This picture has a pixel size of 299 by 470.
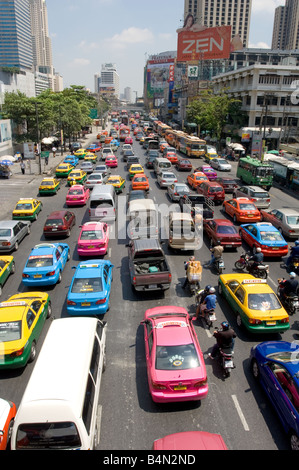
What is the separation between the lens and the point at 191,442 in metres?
6.25

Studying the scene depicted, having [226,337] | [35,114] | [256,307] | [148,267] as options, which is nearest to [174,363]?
[226,337]

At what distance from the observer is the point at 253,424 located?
855 cm

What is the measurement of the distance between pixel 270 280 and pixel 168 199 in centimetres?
1432

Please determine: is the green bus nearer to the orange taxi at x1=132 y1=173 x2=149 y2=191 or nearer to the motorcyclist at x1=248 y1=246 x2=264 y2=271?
the orange taxi at x1=132 y1=173 x2=149 y2=191

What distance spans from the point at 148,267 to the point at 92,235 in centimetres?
458

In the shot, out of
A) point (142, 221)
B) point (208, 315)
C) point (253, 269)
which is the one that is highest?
point (142, 221)

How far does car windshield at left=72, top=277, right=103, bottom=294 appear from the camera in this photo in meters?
12.9

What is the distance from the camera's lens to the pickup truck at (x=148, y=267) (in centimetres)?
1391

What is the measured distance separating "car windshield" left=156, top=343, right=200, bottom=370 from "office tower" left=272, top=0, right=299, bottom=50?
21033 centimetres

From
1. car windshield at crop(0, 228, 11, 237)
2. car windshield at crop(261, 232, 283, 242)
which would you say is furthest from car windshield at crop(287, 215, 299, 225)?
car windshield at crop(0, 228, 11, 237)

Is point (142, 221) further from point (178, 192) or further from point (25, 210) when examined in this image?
point (25, 210)

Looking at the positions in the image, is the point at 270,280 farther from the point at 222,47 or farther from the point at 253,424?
the point at 222,47

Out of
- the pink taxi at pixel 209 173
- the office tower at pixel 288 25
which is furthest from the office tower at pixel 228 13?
the pink taxi at pixel 209 173

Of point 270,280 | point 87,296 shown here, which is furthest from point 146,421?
point 270,280
